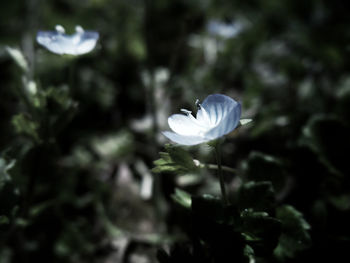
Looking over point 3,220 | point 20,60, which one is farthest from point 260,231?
point 20,60

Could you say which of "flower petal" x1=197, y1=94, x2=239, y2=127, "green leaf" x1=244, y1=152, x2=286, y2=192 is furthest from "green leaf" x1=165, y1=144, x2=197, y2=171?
"green leaf" x1=244, y1=152, x2=286, y2=192

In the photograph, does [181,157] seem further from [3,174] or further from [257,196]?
[3,174]

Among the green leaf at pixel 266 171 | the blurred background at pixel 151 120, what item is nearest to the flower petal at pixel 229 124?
the blurred background at pixel 151 120

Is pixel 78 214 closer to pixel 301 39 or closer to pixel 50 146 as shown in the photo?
pixel 50 146

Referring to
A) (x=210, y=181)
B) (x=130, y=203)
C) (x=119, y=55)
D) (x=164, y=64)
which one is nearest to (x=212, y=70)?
(x=164, y=64)

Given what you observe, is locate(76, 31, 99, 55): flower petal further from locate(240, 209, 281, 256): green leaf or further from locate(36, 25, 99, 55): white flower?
locate(240, 209, 281, 256): green leaf

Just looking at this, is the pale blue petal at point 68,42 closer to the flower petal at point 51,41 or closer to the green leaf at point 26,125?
the flower petal at point 51,41
